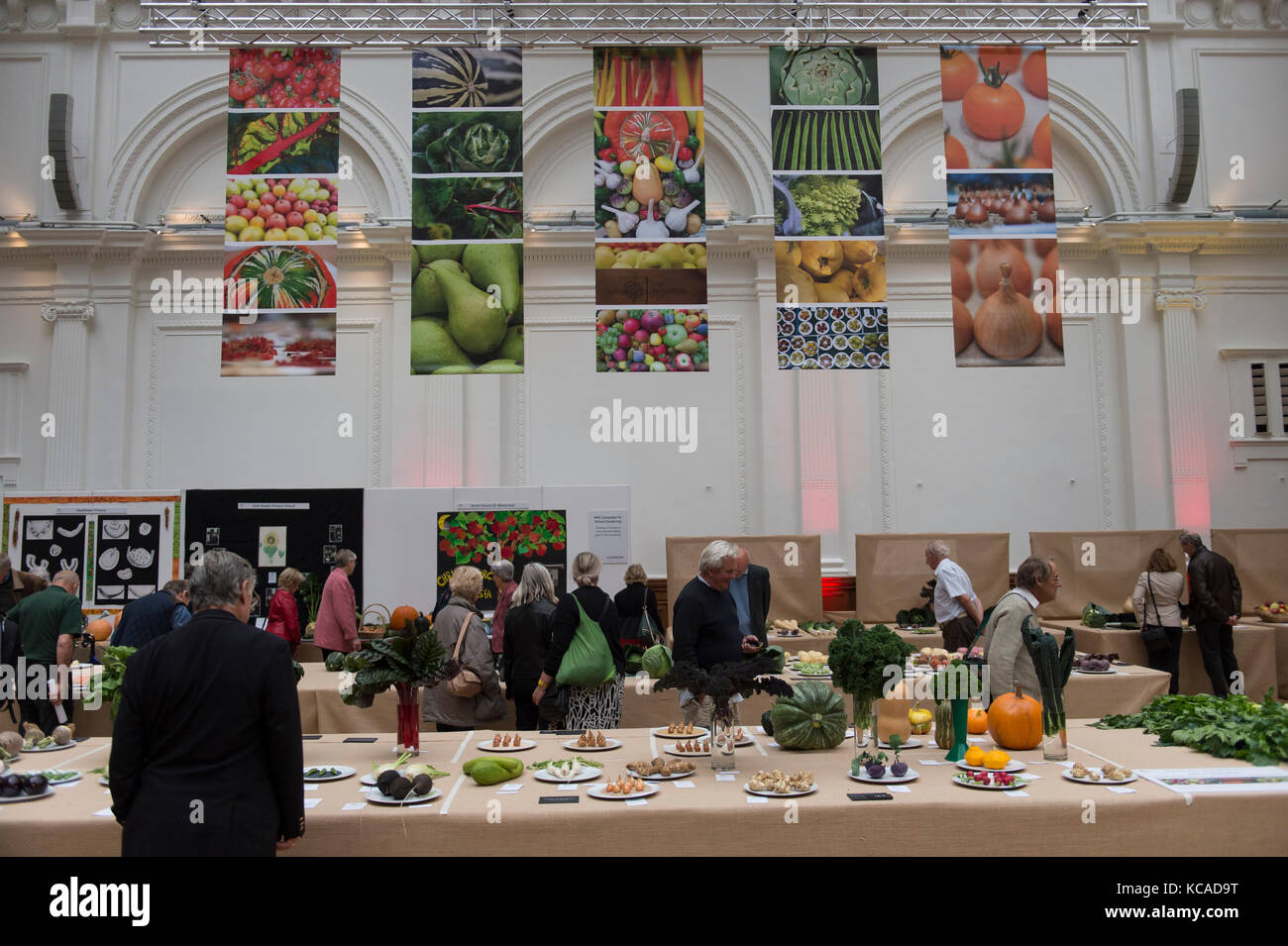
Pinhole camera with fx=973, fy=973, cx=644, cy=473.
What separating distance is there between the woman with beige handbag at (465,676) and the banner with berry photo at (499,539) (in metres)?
5.18

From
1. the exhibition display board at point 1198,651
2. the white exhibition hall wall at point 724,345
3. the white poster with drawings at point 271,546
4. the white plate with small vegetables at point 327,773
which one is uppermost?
the white exhibition hall wall at point 724,345

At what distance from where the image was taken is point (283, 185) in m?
8.60

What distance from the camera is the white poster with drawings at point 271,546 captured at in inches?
428

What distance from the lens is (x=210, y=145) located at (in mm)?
12930

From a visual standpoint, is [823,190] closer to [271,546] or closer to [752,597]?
[752,597]

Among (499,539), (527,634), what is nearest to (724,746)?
(527,634)

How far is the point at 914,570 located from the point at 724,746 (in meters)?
8.00

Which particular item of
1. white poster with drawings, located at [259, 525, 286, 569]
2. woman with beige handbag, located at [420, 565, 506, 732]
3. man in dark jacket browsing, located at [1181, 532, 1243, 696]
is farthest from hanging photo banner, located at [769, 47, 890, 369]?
white poster with drawings, located at [259, 525, 286, 569]

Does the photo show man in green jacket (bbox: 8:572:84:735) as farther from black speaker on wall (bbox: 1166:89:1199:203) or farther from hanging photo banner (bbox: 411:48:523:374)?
black speaker on wall (bbox: 1166:89:1199:203)

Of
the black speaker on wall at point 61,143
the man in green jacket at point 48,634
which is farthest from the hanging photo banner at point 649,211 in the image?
the black speaker on wall at point 61,143

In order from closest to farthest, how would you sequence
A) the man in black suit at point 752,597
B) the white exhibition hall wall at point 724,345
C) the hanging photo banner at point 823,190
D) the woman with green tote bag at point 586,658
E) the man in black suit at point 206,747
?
the man in black suit at point 206,747 < the woman with green tote bag at point 586,658 < the man in black suit at point 752,597 < the hanging photo banner at point 823,190 < the white exhibition hall wall at point 724,345

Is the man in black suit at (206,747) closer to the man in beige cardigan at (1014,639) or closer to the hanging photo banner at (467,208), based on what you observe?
the man in beige cardigan at (1014,639)

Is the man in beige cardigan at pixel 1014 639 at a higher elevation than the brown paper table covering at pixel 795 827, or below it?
higher
